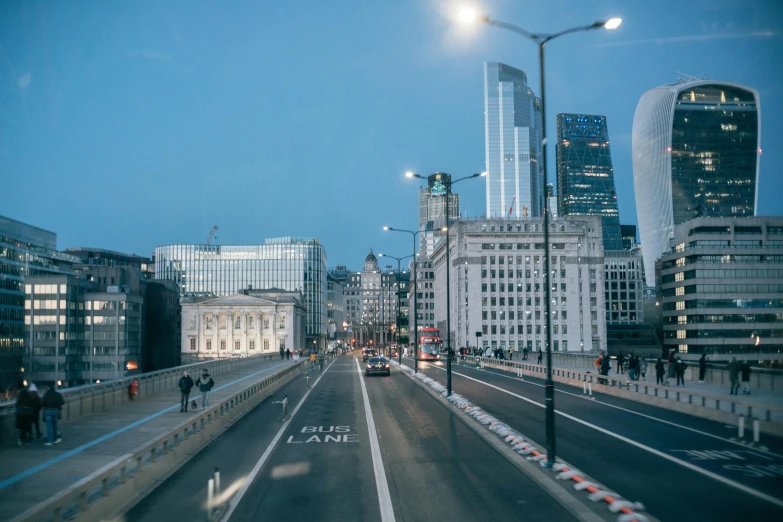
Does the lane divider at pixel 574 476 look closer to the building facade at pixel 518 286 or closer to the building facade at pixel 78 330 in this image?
the building facade at pixel 518 286

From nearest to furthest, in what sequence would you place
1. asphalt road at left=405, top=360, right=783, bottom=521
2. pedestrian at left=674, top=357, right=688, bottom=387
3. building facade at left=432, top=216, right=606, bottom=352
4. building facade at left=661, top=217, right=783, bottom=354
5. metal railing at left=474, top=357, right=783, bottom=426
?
asphalt road at left=405, top=360, right=783, bottom=521 < metal railing at left=474, top=357, right=783, bottom=426 < pedestrian at left=674, top=357, right=688, bottom=387 < building facade at left=661, top=217, right=783, bottom=354 < building facade at left=432, top=216, right=606, bottom=352

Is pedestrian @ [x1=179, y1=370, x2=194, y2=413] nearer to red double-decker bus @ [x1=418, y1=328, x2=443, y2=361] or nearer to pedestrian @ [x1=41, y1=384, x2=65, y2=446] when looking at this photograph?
pedestrian @ [x1=41, y1=384, x2=65, y2=446]

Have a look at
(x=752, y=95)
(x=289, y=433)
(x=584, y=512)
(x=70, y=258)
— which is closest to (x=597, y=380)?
(x=289, y=433)

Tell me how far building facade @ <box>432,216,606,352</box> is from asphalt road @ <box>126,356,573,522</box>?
10190 centimetres

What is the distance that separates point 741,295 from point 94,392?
103 m

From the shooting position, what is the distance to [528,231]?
428 feet

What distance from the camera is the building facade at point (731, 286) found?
99312mm

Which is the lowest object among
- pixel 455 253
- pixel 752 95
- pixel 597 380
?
pixel 597 380

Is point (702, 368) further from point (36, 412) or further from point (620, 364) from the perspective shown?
point (36, 412)

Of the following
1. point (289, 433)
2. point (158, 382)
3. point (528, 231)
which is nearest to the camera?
point (289, 433)

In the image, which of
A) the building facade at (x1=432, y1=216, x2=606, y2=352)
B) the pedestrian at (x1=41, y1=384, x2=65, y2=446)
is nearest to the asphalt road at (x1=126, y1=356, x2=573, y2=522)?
the pedestrian at (x1=41, y1=384, x2=65, y2=446)

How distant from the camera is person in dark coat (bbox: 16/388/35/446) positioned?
1653 cm

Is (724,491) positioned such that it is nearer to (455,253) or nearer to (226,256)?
(455,253)

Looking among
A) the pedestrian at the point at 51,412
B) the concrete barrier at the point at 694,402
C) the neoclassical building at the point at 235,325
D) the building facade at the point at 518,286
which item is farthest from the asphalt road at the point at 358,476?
the neoclassical building at the point at 235,325
